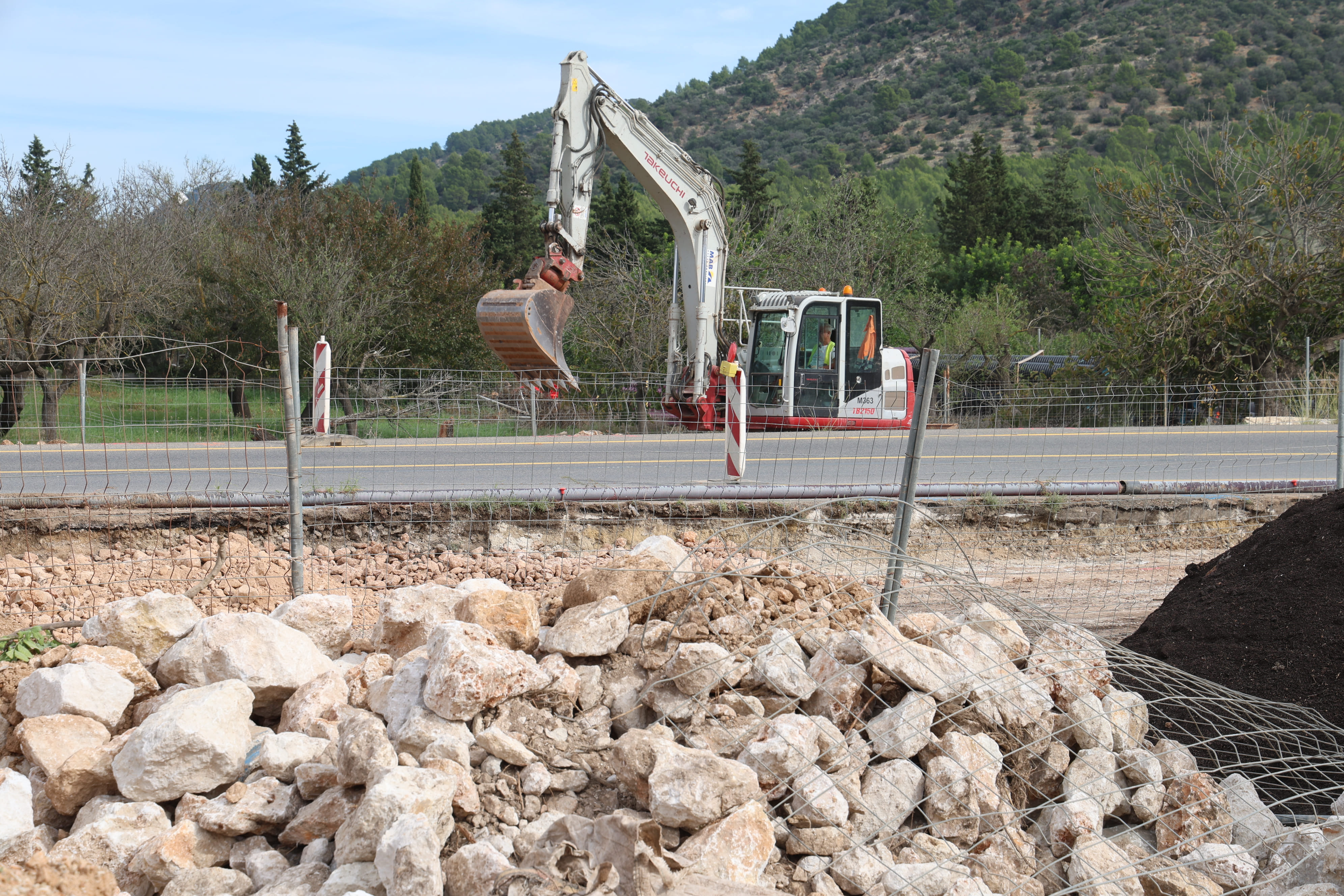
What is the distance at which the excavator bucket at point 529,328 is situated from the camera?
11.1 m

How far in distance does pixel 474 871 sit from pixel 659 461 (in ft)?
24.4

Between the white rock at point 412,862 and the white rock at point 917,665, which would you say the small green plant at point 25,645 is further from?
the white rock at point 917,665

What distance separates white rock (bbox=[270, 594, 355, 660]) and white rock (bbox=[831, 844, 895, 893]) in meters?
2.53

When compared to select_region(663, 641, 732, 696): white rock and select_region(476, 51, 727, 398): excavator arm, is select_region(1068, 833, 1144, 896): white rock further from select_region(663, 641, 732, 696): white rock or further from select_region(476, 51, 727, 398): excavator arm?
select_region(476, 51, 727, 398): excavator arm

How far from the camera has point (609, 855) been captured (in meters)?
2.84

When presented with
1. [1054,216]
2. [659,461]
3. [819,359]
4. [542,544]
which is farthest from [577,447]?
[1054,216]

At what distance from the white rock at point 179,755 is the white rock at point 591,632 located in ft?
3.93

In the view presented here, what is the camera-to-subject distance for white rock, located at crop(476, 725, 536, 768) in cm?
328

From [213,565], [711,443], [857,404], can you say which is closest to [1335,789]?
[213,565]

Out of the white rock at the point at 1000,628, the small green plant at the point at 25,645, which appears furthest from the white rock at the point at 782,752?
the small green plant at the point at 25,645

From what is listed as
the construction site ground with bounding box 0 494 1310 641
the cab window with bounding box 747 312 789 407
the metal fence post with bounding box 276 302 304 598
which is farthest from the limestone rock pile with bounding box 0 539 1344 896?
the cab window with bounding box 747 312 789 407

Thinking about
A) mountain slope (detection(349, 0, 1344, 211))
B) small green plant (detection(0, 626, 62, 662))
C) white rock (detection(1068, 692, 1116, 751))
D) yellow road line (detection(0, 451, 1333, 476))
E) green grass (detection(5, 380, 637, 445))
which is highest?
mountain slope (detection(349, 0, 1344, 211))

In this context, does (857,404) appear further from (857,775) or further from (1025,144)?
(1025,144)

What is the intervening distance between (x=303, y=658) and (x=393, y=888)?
1523 mm
